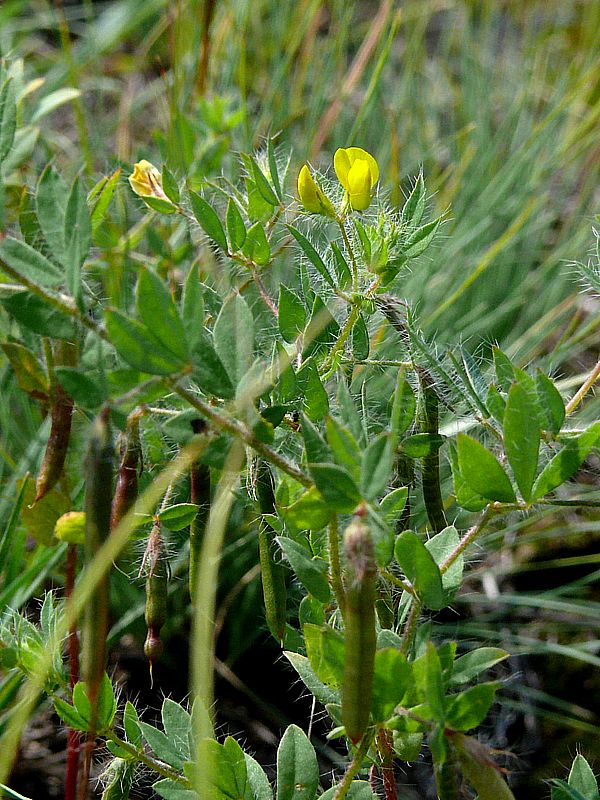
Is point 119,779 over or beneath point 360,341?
beneath

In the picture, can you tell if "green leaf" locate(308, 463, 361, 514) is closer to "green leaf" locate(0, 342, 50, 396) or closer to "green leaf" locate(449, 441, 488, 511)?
"green leaf" locate(449, 441, 488, 511)

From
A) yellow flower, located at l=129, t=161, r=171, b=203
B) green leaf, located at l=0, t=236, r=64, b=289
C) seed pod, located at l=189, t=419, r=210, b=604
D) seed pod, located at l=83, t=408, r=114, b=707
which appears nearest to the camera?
seed pod, located at l=83, t=408, r=114, b=707

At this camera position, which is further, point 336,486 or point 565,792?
point 565,792

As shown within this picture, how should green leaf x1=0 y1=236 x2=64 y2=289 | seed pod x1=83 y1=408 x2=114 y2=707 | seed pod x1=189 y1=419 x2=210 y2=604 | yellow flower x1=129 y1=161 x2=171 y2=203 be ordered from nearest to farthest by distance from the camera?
seed pod x1=83 y1=408 x2=114 y2=707 < green leaf x1=0 y1=236 x2=64 y2=289 < seed pod x1=189 y1=419 x2=210 y2=604 < yellow flower x1=129 y1=161 x2=171 y2=203

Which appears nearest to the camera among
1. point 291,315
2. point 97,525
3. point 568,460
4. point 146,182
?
point 97,525

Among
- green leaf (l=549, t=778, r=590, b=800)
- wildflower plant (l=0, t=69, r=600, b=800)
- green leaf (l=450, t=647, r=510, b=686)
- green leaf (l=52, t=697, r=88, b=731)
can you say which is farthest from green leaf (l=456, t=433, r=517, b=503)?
green leaf (l=52, t=697, r=88, b=731)

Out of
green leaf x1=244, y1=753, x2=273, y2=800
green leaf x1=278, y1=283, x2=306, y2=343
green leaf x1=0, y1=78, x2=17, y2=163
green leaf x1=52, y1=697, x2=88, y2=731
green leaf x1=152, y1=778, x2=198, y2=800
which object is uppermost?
green leaf x1=0, y1=78, x2=17, y2=163

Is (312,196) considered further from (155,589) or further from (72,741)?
(72,741)

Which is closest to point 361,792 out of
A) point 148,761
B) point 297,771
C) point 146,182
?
point 297,771
